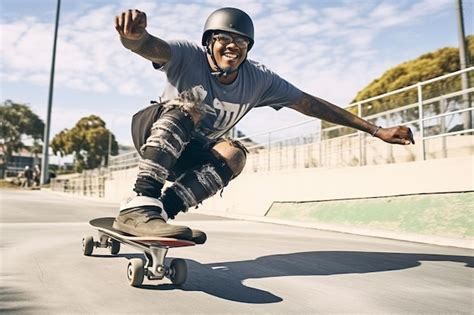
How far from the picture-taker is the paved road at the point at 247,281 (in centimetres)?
169

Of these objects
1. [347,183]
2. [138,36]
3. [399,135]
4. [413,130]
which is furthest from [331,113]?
[413,130]

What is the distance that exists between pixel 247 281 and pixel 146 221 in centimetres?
58

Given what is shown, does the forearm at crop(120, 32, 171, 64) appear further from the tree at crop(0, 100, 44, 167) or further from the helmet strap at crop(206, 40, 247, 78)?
the tree at crop(0, 100, 44, 167)

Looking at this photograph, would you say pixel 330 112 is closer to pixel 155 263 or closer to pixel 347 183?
pixel 155 263

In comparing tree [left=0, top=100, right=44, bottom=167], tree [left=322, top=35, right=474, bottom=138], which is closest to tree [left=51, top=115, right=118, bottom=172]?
tree [left=0, top=100, right=44, bottom=167]

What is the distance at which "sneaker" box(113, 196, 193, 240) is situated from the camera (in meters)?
1.88

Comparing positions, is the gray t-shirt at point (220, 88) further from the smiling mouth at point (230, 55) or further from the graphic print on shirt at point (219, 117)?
the smiling mouth at point (230, 55)

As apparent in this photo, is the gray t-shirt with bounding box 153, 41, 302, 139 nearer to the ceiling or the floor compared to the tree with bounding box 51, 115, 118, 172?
nearer to the floor

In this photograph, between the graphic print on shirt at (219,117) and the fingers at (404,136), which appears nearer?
the graphic print on shirt at (219,117)

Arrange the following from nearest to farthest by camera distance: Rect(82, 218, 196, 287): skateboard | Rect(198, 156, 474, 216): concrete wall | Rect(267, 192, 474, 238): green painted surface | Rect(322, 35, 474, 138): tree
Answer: Rect(82, 218, 196, 287): skateboard, Rect(267, 192, 474, 238): green painted surface, Rect(198, 156, 474, 216): concrete wall, Rect(322, 35, 474, 138): tree

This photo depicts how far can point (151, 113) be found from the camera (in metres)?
2.38

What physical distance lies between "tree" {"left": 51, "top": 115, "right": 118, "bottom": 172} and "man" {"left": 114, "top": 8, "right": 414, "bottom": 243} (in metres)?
52.3

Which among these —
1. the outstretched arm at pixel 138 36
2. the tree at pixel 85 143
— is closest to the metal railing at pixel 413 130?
the outstretched arm at pixel 138 36

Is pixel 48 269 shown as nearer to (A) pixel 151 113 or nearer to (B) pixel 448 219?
(A) pixel 151 113
